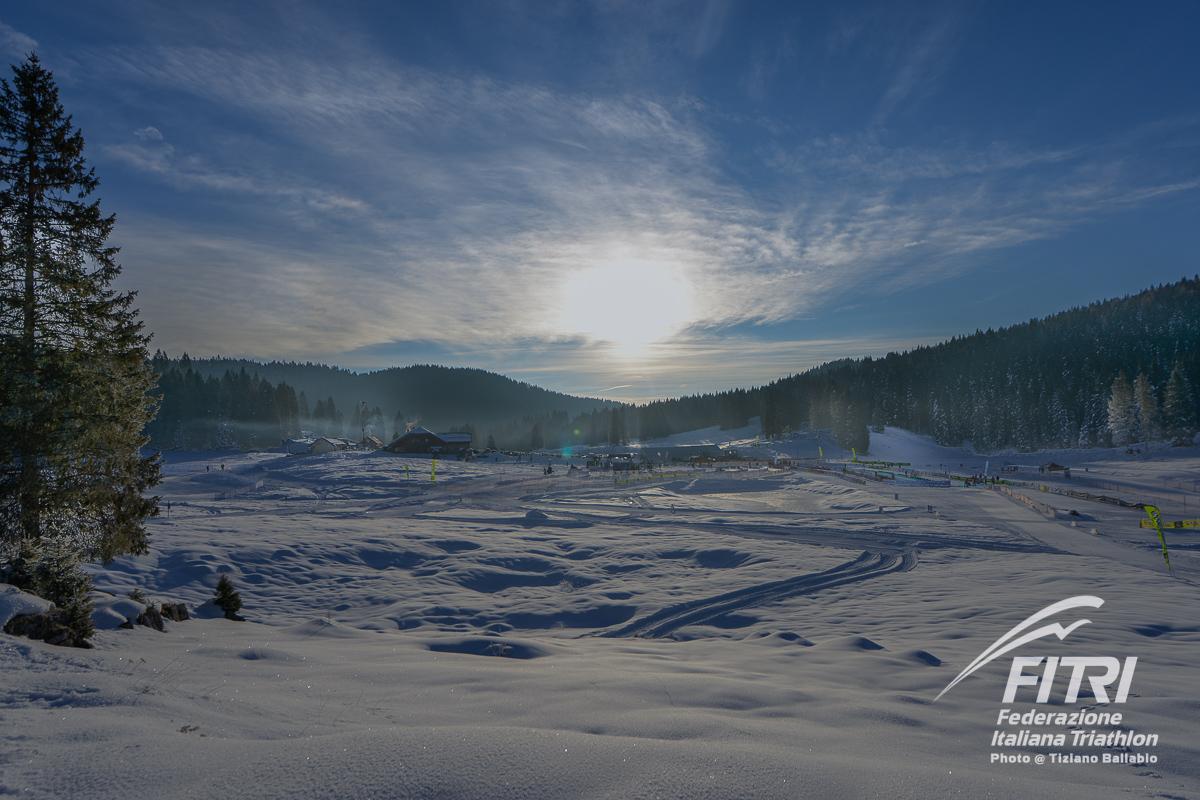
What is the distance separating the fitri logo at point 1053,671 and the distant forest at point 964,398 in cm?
10972

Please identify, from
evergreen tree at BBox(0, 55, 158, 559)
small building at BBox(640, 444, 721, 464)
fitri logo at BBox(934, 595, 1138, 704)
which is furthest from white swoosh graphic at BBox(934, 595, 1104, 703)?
small building at BBox(640, 444, 721, 464)

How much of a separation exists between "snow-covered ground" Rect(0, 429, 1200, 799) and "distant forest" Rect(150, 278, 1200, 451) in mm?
86375

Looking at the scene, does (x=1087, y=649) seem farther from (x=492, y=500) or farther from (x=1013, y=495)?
(x=1013, y=495)

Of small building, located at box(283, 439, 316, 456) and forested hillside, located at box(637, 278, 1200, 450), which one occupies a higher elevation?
forested hillside, located at box(637, 278, 1200, 450)

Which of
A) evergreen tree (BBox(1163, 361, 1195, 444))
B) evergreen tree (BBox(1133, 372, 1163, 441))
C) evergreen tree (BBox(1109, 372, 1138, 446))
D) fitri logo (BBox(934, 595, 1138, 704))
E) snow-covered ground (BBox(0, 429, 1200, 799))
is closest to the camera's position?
snow-covered ground (BBox(0, 429, 1200, 799))

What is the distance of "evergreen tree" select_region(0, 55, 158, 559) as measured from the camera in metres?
14.0

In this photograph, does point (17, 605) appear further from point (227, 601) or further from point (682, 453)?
point (682, 453)

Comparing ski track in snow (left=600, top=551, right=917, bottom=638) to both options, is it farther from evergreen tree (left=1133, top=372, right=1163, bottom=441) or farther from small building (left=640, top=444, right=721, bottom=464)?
evergreen tree (left=1133, top=372, right=1163, bottom=441)

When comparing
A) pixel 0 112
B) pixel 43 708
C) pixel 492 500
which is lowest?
pixel 492 500

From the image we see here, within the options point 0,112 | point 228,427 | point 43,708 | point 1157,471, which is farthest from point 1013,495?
point 228,427

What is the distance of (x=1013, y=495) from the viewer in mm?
46500

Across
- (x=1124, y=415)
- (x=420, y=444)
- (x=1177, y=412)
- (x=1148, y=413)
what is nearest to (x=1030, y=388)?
(x=1124, y=415)

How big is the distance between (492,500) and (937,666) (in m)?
39.6

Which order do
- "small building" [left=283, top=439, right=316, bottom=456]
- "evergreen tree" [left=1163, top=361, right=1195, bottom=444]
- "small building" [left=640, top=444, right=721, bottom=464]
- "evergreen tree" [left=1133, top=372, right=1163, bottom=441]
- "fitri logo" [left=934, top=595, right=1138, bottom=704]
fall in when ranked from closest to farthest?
"fitri logo" [left=934, top=595, right=1138, bottom=704] < "evergreen tree" [left=1163, top=361, right=1195, bottom=444] < "small building" [left=283, top=439, right=316, bottom=456] < "evergreen tree" [left=1133, top=372, right=1163, bottom=441] < "small building" [left=640, top=444, right=721, bottom=464]
